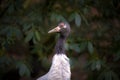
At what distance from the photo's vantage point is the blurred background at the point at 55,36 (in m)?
6.97

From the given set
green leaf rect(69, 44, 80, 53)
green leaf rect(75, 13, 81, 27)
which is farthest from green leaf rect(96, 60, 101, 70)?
green leaf rect(75, 13, 81, 27)

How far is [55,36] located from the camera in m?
7.54

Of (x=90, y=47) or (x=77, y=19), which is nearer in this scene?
(x=77, y=19)

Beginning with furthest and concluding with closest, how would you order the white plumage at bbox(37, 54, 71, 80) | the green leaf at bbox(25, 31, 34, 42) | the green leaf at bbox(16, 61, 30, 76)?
the green leaf at bbox(16, 61, 30, 76), the green leaf at bbox(25, 31, 34, 42), the white plumage at bbox(37, 54, 71, 80)

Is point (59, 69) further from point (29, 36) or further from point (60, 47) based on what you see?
point (29, 36)

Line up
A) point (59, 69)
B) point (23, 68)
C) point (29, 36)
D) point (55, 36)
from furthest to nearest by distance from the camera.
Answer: point (55, 36)
point (23, 68)
point (29, 36)
point (59, 69)

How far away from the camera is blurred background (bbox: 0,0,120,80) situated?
6.97 m

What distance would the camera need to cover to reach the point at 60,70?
6.30m

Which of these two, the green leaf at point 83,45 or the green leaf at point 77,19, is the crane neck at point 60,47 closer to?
the green leaf at point 77,19

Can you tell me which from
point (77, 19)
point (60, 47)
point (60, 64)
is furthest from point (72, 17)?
point (60, 64)

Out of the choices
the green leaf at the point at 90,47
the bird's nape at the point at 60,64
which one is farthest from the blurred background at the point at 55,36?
the bird's nape at the point at 60,64

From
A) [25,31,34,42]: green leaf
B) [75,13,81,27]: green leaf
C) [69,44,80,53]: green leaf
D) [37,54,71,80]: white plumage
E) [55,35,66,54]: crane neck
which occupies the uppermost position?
[75,13,81,27]: green leaf

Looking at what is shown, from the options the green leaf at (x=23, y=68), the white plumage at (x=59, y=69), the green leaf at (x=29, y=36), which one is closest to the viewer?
the white plumage at (x=59, y=69)

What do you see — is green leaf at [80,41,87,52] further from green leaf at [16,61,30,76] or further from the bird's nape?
green leaf at [16,61,30,76]
